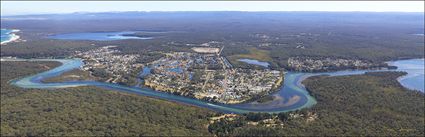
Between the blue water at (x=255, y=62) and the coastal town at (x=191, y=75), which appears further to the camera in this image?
the blue water at (x=255, y=62)

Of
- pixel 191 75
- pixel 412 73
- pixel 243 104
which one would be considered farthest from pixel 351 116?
pixel 412 73

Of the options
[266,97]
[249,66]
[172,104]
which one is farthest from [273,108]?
[249,66]

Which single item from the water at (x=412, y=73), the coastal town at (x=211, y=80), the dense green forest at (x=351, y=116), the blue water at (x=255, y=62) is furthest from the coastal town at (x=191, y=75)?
the water at (x=412, y=73)

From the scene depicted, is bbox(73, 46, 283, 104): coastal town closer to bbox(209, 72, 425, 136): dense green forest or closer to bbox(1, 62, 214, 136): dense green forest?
bbox(1, 62, 214, 136): dense green forest

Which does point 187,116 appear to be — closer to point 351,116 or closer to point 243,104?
point 243,104

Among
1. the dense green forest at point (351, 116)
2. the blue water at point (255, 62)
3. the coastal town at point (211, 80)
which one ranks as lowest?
the dense green forest at point (351, 116)

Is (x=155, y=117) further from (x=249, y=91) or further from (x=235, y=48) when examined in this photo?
(x=235, y=48)

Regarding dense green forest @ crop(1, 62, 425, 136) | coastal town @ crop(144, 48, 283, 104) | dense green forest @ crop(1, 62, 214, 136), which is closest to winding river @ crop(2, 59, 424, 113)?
coastal town @ crop(144, 48, 283, 104)

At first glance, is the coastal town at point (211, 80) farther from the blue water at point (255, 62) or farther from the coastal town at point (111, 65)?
the blue water at point (255, 62)
